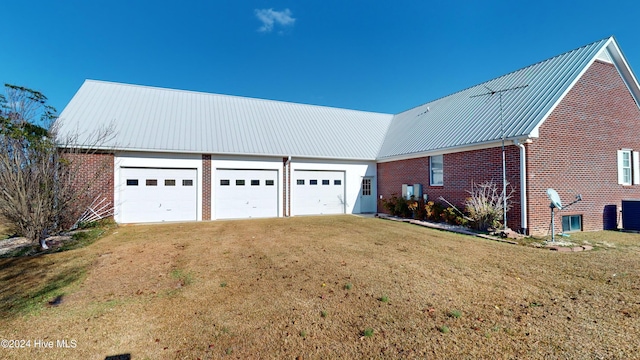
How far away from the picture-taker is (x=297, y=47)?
1758 centimetres

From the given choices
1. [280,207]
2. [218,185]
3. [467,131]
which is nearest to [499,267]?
[467,131]

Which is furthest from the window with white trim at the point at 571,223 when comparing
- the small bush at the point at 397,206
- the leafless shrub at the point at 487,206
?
the small bush at the point at 397,206

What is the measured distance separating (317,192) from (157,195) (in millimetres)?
7562

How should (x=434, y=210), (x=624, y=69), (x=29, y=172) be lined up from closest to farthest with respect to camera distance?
(x=29, y=172) < (x=624, y=69) < (x=434, y=210)

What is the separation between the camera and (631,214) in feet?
33.9

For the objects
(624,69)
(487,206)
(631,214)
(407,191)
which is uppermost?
(624,69)

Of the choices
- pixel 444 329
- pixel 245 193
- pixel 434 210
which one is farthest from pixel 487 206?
pixel 245 193

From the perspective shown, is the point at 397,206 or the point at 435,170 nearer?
the point at 435,170

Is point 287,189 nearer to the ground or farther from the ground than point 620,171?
nearer to the ground

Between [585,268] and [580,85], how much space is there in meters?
8.08

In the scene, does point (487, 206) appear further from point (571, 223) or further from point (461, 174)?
point (571, 223)

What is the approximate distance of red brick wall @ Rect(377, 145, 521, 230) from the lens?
947cm

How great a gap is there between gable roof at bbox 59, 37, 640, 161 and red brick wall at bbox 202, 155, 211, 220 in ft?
1.71

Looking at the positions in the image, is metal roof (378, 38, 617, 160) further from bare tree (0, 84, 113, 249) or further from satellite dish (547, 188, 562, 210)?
bare tree (0, 84, 113, 249)
